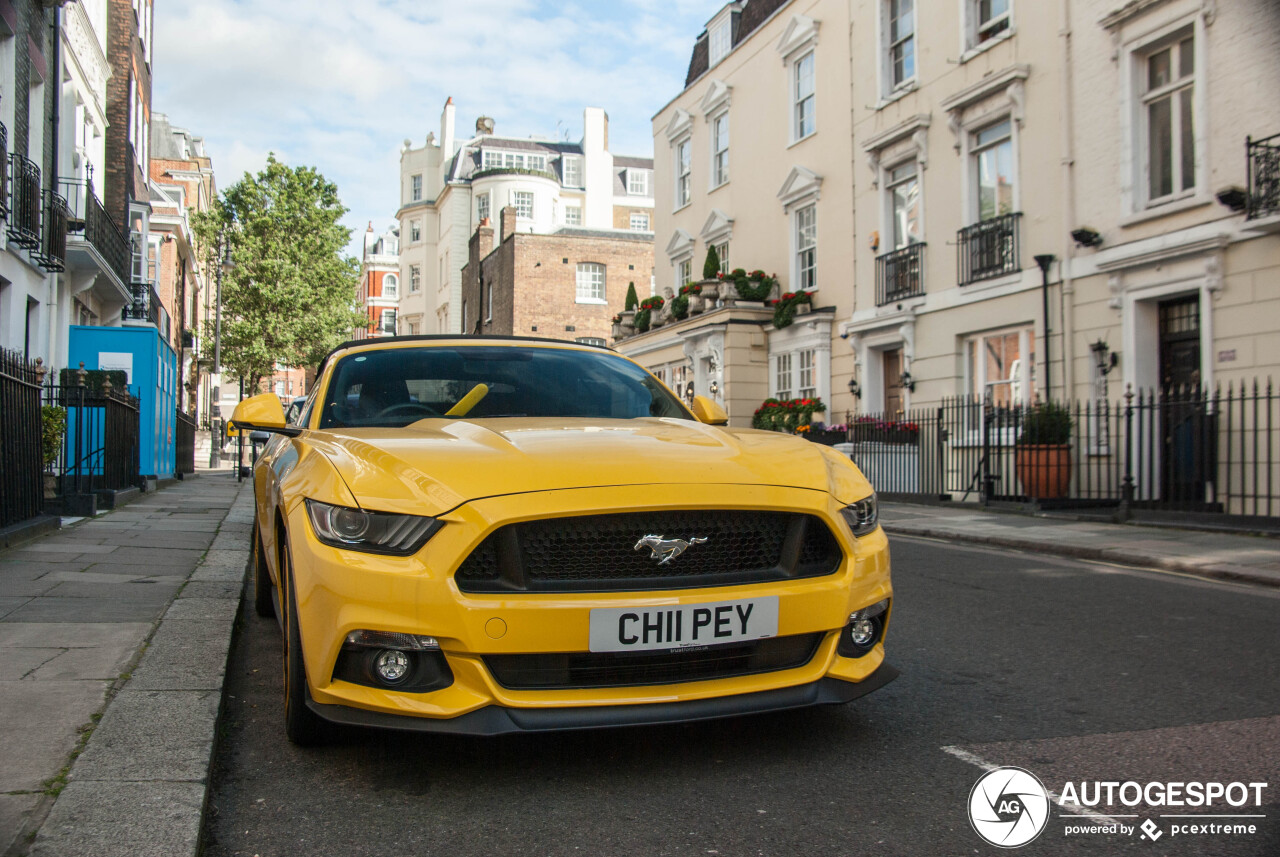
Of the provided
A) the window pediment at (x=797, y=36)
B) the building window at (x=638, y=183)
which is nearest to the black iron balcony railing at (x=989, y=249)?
the window pediment at (x=797, y=36)

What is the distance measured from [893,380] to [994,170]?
4564 millimetres

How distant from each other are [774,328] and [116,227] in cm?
1442

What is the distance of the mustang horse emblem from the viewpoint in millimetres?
3002

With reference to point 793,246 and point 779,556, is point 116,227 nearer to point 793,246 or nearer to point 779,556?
point 793,246

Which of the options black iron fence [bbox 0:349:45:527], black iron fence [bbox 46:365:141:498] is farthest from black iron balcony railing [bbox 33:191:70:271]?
black iron fence [bbox 0:349:45:527]

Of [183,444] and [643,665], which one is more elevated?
[183,444]

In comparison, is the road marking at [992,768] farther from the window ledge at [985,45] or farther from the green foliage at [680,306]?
the green foliage at [680,306]

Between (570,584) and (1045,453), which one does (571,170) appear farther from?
(570,584)

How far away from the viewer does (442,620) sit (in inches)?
112

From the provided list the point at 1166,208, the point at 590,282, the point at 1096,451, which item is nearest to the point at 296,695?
the point at 1096,451

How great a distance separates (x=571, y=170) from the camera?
65.4 metres

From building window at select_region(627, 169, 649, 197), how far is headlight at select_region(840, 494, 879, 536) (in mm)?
65730

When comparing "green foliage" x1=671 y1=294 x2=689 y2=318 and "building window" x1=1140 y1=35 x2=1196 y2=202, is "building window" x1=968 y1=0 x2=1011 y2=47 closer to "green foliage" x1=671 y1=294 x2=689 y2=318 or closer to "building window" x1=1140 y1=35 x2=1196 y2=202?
"building window" x1=1140 y1=35 x2=1196 y2=202

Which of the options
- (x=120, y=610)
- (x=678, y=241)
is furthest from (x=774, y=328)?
(x=120, y=610)
